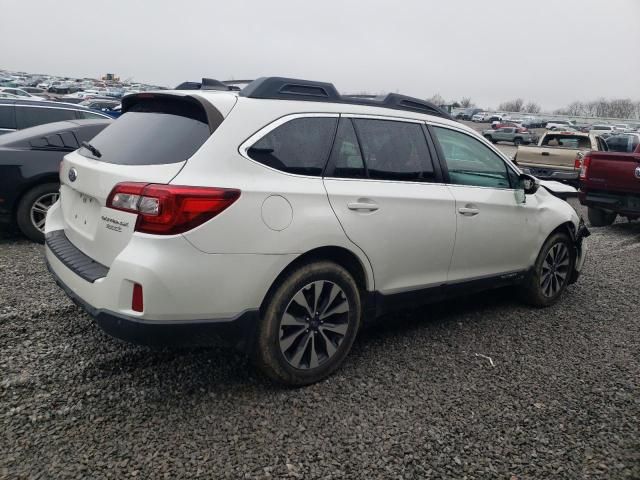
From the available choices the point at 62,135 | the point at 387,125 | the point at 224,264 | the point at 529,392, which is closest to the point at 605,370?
the point at 529,392

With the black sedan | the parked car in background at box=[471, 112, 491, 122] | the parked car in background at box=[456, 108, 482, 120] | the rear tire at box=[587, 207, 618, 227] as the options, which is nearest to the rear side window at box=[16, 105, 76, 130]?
the black sedan

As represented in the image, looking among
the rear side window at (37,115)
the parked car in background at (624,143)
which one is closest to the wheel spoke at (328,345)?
the rear side window at (37,115)

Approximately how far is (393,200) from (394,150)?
16.1 inches

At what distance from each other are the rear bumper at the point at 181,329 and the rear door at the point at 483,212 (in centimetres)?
178

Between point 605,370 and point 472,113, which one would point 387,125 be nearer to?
point 605,370

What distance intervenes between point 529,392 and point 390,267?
3.83ft

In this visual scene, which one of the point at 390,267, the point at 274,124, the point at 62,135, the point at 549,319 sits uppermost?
the point at 274,124

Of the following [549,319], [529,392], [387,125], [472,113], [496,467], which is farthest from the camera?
[472,113]

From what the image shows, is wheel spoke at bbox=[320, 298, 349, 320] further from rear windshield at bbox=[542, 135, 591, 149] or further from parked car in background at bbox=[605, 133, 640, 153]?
parked car in background at bbox=[605, 133, 640, 153]

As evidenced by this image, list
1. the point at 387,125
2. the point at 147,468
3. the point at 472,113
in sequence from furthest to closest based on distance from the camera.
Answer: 1. the point at 472,113
2. the point at 387,125
3. the point at 147,468

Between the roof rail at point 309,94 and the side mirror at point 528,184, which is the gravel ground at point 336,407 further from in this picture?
the roof rail at point 309,94

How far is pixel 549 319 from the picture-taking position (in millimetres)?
4645

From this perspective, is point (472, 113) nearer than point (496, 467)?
No

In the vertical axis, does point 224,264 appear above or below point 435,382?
above
